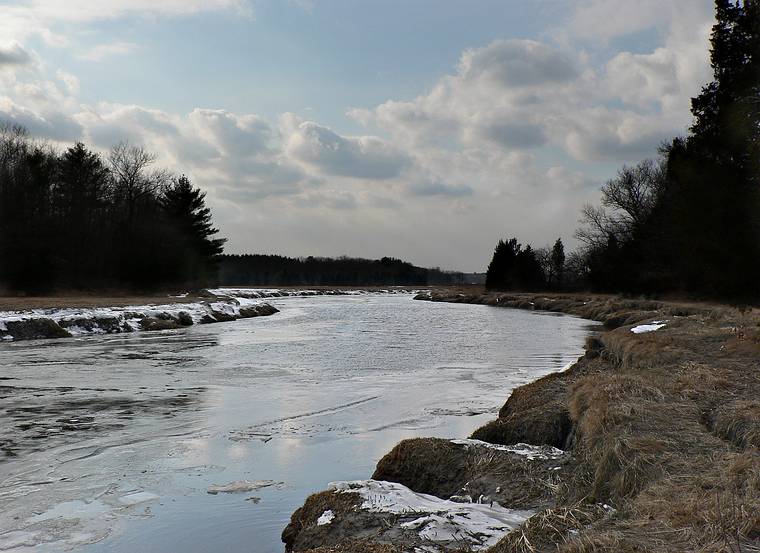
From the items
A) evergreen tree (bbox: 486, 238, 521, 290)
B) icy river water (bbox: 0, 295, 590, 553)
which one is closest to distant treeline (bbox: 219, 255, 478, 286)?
evergreen tree (bbox: 486, 238, 521, 290)

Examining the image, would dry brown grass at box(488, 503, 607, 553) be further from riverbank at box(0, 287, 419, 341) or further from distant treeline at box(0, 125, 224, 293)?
distant treeline at box(0, 125, 224, 293)

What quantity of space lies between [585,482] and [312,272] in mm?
169469

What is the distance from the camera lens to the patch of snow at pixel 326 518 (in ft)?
15.7

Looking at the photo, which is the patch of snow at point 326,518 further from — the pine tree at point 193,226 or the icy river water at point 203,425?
the pine tree at point 193,226

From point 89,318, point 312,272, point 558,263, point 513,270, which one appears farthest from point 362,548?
point 312,272

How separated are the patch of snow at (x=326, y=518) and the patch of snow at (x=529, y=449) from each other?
2.03 metres

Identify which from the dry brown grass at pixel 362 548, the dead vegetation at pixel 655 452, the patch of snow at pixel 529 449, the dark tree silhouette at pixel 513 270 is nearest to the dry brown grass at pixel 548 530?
the dead vegetation at pixel 655 452

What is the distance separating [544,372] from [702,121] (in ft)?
27.4

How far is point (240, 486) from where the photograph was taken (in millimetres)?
6359

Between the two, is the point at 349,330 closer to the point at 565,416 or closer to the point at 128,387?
the point at 128,387

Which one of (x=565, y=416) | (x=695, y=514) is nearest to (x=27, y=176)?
(x=565, y=416)

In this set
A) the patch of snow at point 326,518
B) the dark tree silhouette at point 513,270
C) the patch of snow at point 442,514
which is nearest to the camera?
the patch of snow at point 442,514

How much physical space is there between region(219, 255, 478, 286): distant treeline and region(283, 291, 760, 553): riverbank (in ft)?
481

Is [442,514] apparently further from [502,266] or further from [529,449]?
[502,266]
